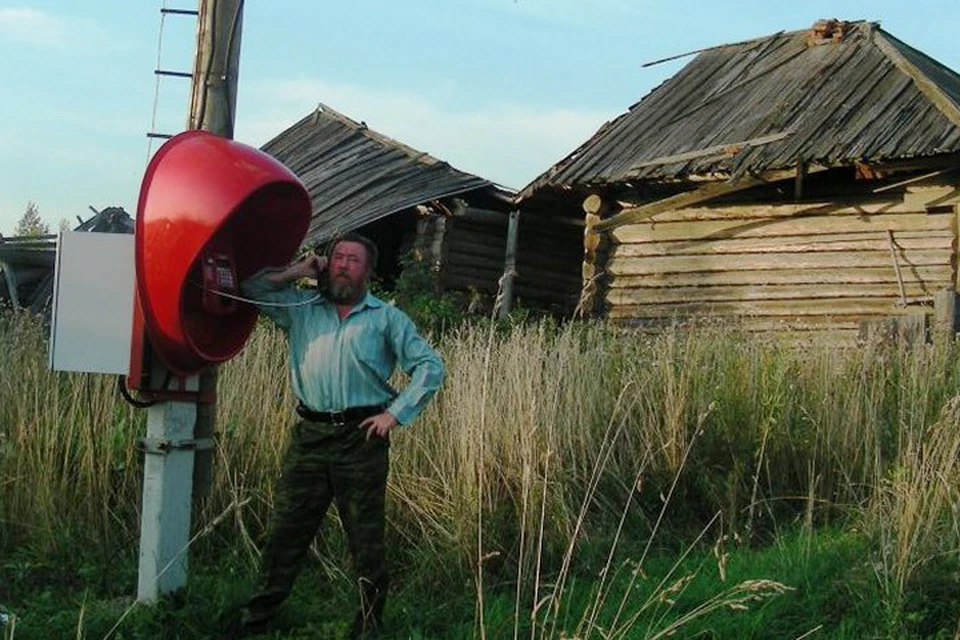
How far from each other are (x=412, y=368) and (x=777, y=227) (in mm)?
11039

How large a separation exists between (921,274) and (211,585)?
34.7ft

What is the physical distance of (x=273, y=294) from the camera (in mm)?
5043

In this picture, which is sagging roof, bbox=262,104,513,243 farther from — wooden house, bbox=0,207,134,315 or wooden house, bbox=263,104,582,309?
wooden house, bbox=0,207,134,315

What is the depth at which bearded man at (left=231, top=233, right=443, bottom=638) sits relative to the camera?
4875mm

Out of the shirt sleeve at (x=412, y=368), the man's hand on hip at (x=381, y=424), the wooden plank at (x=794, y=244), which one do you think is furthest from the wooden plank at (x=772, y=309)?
the man's hand on hip at (x=381, y=424)

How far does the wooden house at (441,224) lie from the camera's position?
19.8 m

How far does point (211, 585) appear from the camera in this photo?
5.40 metres

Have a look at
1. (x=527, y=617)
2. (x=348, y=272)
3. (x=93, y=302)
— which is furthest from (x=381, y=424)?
(x=93, y=302)

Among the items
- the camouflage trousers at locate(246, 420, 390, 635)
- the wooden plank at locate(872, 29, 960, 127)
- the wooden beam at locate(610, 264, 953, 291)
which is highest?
the wooden plank at locate(872, 29, 960, 127)

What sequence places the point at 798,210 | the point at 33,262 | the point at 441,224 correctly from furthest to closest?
the point at 33,262
the point at 441,224
the point at 798,210

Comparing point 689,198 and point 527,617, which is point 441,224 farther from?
point 527,617

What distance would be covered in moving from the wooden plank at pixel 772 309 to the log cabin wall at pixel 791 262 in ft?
0.04

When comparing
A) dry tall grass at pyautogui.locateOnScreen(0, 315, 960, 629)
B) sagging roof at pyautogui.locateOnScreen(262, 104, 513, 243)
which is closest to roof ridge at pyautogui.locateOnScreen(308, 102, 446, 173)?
sagging roof at pyautogui.locateOnScreen(262, 104, 513, 243)

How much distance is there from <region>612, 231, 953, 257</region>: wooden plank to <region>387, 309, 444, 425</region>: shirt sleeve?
10.3 metres
